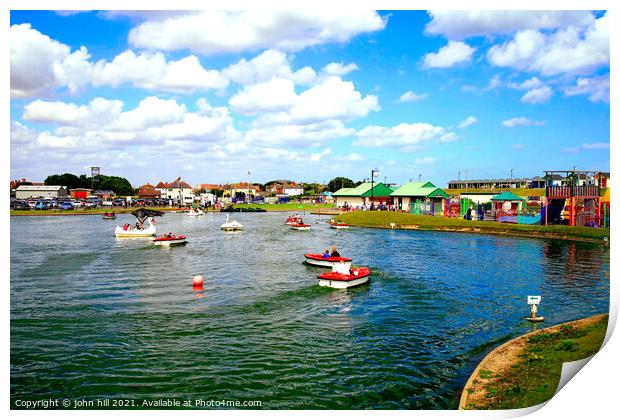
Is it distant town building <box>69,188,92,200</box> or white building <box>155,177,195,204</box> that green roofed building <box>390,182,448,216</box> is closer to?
distant town building <box>69,188,92,200</box>

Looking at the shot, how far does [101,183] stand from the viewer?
106 metres

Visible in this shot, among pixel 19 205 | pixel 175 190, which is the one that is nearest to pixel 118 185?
pixel 175 190

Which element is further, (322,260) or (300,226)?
(300,226)

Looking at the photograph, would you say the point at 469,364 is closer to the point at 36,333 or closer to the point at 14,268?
the point at 36,333

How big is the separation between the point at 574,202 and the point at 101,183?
96.8m

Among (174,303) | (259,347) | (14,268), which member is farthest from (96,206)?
(259,347)

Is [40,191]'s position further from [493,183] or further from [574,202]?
[493,183]

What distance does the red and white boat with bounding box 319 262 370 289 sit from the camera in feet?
86.2

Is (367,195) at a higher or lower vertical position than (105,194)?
higher

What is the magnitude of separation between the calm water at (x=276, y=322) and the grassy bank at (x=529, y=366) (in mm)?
858

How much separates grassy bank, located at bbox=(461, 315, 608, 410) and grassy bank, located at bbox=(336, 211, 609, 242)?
112 ft

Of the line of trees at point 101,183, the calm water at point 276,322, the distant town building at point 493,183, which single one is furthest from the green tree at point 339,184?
the calm water at point 276,322

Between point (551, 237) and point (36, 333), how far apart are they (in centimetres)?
4930

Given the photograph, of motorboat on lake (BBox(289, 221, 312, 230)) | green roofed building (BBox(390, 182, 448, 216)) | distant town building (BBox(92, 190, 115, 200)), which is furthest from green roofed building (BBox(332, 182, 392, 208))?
distant town building (BBox(92, 190, 115, 200))
